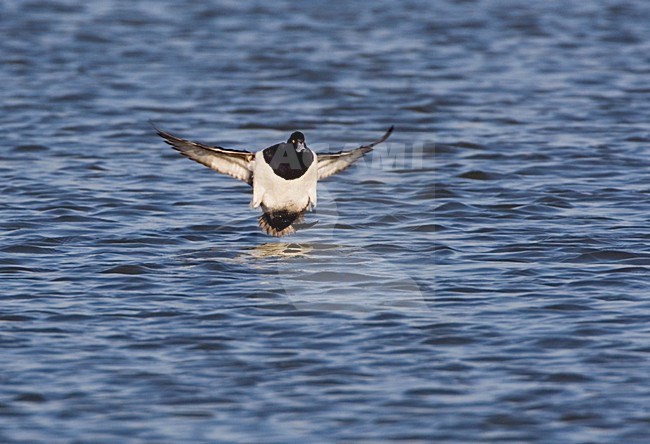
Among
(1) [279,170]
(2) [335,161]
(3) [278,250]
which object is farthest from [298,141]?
(3) [278,250]

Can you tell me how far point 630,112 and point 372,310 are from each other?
8.04 meters

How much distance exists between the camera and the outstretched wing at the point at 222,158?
10.2 m

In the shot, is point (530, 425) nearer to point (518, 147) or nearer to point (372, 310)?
point (372, 310)

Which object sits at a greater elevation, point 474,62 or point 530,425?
point 474,62

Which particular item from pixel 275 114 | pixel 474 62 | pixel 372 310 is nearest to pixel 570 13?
pixel 474 62

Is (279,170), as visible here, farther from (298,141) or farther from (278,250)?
(278,250)

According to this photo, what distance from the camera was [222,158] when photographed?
1048 centimetres

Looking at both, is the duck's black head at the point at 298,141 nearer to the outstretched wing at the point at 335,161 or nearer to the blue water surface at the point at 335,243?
the outstretched wing at the point at 335,161

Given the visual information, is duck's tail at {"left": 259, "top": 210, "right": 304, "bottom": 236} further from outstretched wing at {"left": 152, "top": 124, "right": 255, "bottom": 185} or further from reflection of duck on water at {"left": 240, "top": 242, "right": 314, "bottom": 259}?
outstretched wing at {"left": 152, "top": 124, "right": 255, "bottom": 185}

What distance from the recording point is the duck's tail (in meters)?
10.4

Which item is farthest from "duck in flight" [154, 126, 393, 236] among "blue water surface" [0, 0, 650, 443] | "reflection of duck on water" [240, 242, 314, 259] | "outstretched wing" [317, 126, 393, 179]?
"blue water surface" [0, 0, 650, 443]

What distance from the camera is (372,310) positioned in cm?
847

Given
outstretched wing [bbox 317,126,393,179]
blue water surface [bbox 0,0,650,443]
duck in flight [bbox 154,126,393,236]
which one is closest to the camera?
blue water surface [bbox 0,0,650,443]

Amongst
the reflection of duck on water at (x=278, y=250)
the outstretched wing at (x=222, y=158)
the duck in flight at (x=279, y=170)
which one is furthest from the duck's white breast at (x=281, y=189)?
the reflection of duck on water at (x=278, y=250)
